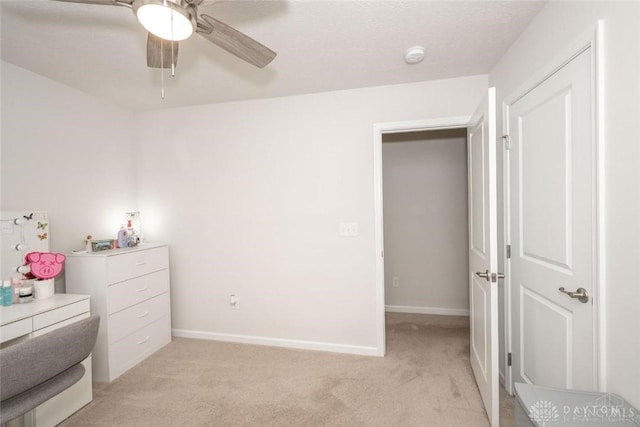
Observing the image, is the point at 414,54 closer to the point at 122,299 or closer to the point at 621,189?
the point at 621,189

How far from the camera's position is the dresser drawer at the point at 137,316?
236cm

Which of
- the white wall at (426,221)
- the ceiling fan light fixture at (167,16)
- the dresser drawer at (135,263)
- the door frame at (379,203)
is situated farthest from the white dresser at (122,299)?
the white wall at (426,221)

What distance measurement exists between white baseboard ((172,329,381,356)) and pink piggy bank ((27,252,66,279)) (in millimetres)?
1422

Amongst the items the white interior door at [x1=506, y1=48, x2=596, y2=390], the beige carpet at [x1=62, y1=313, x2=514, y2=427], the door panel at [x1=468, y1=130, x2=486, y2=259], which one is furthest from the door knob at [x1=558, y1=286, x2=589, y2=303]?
the beige carpet at [x1=62, y1=313, x2=514, y2=427]

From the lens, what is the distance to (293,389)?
2.17m

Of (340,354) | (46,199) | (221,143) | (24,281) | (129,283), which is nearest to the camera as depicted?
(24,281)

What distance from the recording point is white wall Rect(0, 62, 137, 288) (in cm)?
213

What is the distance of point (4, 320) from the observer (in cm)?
160

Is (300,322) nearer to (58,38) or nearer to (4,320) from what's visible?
(4,320)

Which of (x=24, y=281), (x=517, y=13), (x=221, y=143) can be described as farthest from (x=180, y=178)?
(x=517, y=13)

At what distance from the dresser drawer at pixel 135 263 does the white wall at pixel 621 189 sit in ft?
9.94

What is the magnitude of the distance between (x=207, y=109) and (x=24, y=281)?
2.01 m

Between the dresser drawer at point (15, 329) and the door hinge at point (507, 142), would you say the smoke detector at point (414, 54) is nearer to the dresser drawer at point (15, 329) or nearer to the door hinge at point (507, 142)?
the door hinge at point (507, 142)

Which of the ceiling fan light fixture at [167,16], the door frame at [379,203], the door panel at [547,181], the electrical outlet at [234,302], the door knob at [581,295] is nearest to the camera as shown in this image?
the ceiling fan light fixture at [167,16]
